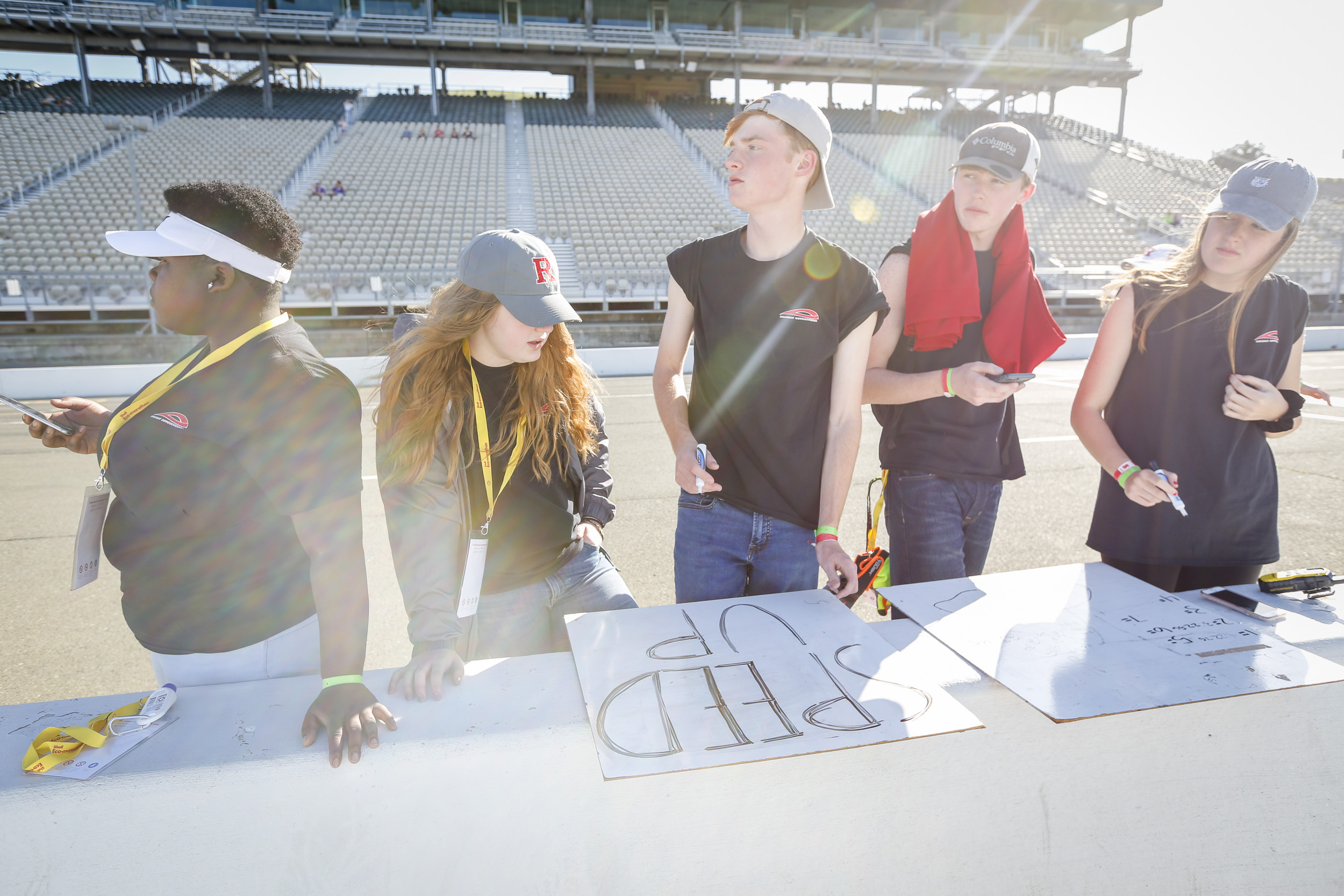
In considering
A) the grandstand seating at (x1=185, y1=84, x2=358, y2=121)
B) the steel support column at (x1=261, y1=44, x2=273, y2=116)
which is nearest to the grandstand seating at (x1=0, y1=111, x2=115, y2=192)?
the grandstand seating at (x1=185, y1=84, x2=358, y2=121)

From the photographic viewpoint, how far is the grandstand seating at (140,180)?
15719 mm

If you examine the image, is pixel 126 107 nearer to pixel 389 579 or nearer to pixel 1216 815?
pixel 389 579

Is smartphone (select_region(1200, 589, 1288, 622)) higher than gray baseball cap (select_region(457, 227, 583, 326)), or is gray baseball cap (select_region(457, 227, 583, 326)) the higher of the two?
gray baseball cap (select_region(457, 227, 583, 326))

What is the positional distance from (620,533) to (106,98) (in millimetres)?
33212

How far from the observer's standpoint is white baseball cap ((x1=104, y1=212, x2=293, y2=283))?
4.58ft

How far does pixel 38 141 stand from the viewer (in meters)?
21.6

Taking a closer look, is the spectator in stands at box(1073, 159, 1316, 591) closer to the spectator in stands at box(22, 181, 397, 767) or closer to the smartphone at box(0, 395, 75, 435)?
the spectator in stands at box(22, 181, 397, 767)

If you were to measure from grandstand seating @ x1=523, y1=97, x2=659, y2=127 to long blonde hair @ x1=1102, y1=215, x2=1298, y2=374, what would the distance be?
28760mm

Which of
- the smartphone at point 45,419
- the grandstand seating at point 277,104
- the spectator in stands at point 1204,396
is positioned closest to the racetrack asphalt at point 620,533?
the smartphone at point 45,419

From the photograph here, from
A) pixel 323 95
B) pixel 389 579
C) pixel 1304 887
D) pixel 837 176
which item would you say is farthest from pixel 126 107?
pixel 1304 887

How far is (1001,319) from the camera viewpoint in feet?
6.65

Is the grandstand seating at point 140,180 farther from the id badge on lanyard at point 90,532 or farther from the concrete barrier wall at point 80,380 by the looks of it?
the id badge on lanyard at point 90,532

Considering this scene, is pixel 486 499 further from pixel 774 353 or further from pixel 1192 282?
pixel 1192 282

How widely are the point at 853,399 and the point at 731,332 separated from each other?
389mm
